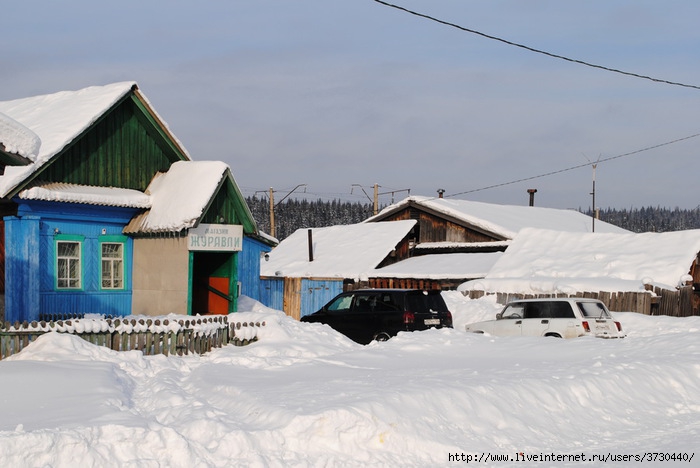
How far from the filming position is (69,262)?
69.4 feet

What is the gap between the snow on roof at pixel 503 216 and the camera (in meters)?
41.1

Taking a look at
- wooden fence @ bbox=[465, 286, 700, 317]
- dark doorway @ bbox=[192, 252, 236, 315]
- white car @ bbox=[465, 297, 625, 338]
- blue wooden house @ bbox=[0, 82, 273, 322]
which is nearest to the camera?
Answer: blue wooden house @ bbox=[0, 82, 273, 322]

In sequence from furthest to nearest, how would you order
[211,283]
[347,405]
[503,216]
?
[503,216]
[211,283]
[347,405]

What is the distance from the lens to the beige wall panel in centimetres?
2208

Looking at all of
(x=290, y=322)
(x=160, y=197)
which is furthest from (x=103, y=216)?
(x=290, y=322)

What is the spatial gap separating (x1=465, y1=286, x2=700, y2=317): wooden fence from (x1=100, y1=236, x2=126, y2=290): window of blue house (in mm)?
14121

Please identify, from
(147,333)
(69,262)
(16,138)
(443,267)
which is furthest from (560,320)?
(443,267)

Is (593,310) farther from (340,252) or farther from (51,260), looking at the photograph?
(340,252)

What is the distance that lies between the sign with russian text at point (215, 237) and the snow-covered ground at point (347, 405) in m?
5.44

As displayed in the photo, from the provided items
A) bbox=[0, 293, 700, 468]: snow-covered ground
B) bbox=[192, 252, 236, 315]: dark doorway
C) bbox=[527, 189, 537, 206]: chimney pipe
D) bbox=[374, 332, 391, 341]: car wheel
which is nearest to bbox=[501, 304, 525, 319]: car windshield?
bbox=[374, 332, 391, 341]: car wheel

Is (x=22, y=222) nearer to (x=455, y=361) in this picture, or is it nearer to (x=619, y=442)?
(x=455, y=361)

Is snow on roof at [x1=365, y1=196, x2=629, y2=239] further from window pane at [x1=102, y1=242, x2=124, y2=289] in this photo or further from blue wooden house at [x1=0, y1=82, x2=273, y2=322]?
window pane at [x1=102, y1=242, x2=124, y2=289]

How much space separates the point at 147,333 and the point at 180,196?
598cm

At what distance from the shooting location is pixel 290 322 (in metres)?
20.5
